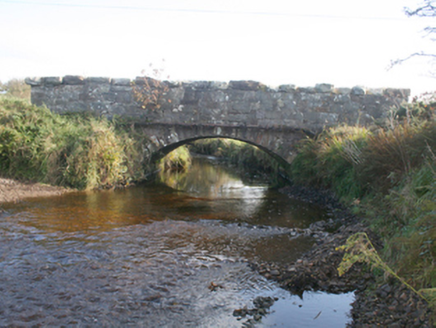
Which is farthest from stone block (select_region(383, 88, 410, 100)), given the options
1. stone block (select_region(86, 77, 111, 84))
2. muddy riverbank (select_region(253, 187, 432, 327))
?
stone block (select_region(86, 77, 111, 84))

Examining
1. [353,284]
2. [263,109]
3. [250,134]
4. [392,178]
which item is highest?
[263,109]

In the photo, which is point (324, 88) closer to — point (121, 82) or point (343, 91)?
point (343, 91)

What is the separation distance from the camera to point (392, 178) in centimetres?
602

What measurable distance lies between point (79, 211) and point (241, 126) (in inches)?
216

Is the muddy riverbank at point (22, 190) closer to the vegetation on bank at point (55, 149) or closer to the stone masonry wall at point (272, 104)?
the vegetation on bank at point (55, 149)

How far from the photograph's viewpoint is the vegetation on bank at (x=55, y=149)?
9.12 metres

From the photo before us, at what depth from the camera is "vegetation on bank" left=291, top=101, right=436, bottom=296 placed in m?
3.32

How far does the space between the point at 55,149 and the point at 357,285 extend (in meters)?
7.87

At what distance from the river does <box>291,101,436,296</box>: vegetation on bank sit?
0.76m

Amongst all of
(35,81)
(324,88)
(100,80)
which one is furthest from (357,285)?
(35,81)

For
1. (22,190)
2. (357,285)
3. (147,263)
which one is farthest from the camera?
(22,190)

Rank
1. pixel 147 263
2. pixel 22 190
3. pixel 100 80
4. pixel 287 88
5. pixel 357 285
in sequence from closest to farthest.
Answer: pixel 357 285 < pixel 147 263 < pixel 22 190 < pixel 287 88 < pixel 100 80

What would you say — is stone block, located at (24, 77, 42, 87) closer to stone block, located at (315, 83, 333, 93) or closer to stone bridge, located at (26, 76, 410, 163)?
stone bridge, located at (26, 76, 410, 163)

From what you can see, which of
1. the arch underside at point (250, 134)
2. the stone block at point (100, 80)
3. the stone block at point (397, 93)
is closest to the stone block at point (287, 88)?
the arch underside at point (250, 134)
